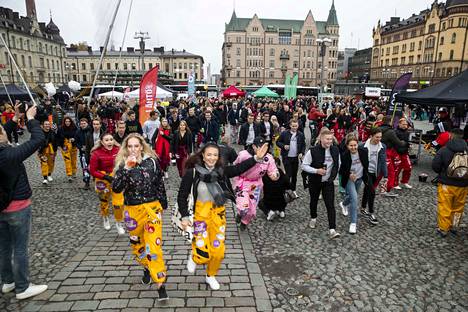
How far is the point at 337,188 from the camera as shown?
9062mm

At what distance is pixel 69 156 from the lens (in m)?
9.51

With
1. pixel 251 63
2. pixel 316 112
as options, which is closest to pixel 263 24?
pixel 251 63

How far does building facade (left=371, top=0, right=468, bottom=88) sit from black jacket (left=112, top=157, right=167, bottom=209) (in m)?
60.6

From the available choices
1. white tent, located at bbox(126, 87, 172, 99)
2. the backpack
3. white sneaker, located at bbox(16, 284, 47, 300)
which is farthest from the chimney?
the backpack

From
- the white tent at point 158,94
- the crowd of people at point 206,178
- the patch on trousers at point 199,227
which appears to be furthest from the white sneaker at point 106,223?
the white tent at point 158,94

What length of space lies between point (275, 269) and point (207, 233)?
141 cm

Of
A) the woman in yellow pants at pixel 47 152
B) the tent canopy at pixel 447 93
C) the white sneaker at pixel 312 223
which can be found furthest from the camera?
the tent canopy at pixel 447 93

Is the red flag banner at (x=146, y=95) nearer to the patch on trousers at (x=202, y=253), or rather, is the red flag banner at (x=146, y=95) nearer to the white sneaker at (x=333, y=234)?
the white sneaker at (x=333, y=234)

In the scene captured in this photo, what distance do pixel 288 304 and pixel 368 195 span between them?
3.53 m

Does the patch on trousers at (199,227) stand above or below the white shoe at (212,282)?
above

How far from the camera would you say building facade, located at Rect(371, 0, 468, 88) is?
66.9 metres

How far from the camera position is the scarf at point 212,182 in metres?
3.98

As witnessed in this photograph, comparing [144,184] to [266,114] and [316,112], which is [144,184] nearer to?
[266,114]

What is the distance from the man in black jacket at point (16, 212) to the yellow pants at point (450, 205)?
633 centimetres
